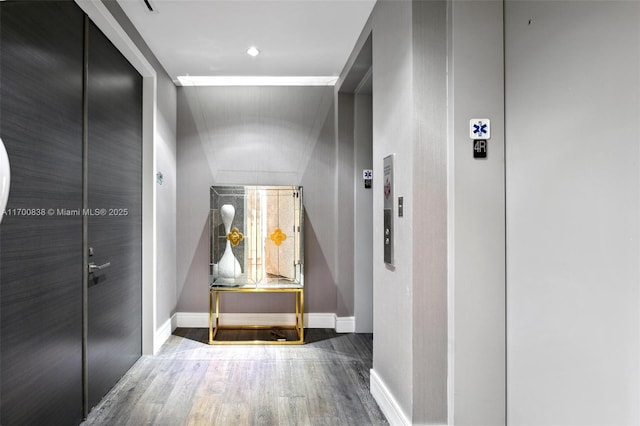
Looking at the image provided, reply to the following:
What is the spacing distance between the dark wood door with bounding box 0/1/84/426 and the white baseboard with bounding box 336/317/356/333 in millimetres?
2522

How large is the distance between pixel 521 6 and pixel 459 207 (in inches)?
37.1

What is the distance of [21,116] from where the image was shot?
191 centimetres

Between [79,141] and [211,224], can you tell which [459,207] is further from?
[211,224]

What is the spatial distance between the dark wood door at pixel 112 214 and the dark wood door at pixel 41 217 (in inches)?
6.9

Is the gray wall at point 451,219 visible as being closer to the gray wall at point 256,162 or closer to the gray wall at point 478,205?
the gray wall at point 478,205

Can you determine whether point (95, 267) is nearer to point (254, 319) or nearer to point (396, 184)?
point (396, 184)

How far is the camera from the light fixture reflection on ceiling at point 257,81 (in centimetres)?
452

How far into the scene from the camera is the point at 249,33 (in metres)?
3.38

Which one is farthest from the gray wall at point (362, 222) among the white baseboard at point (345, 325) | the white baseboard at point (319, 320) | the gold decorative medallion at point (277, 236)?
the gold decorative medallion at point (277, 236)

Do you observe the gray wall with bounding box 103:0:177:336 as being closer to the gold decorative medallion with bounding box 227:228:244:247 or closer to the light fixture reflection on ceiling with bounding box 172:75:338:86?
the light fixture reflection on ceiling with bounding box 172:75:338:86

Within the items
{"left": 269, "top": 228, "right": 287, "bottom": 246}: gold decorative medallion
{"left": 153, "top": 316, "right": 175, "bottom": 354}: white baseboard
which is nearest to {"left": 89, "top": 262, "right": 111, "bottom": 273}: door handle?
{"left": 153, "top": 316, "right": 175, "bottom": 354}: white baseboard

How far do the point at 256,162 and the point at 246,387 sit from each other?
2.36m

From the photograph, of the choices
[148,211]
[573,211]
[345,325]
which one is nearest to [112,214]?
[148,211]

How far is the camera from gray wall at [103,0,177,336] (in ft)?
12.8
